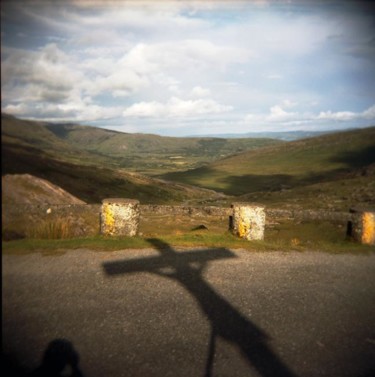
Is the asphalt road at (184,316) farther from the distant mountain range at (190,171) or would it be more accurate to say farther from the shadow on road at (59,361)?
the distant mountain range at (190,171)

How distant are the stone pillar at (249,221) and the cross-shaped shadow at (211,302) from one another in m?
1.40

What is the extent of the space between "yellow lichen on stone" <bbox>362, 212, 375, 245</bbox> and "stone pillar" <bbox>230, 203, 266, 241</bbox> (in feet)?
10.0

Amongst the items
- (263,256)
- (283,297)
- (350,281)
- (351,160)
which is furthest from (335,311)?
(351,160)

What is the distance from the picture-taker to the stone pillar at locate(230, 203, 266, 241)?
1027cm

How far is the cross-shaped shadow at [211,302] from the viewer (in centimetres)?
459

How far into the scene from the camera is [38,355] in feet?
14.1

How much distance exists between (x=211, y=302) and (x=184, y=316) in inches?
28.6

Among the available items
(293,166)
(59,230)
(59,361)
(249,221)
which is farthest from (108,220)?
(293,166)

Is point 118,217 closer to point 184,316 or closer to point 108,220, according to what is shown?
point 108,220

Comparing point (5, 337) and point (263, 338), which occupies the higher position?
point (5, 337)

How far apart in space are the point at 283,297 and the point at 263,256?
2408 millimetres

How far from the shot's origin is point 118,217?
31.6 ft

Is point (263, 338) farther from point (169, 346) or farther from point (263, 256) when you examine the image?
point (263, 256)

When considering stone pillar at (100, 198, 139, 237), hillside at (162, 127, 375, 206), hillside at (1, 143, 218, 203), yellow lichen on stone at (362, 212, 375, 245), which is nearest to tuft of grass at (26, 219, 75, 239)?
stone pillar at (100, 198, 139, 237)
